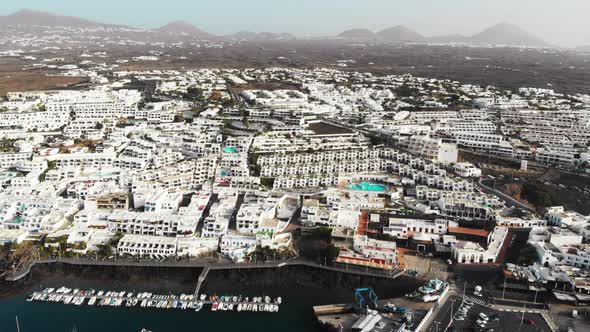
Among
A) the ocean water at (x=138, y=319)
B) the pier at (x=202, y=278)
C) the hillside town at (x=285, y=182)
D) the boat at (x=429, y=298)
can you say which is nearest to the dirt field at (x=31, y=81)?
the hillside town at (x=285, y=182)

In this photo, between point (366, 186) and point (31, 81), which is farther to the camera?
point (31, 81)

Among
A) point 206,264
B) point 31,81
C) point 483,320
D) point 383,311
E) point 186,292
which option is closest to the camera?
point 483,320

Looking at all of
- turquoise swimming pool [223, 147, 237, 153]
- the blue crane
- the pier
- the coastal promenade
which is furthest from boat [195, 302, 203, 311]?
turquoise swimming pool [223, 147, 237, 153]

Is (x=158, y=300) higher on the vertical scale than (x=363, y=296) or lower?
lower

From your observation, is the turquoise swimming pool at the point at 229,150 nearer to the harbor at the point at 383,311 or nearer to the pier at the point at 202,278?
the pier at the point at 202,278

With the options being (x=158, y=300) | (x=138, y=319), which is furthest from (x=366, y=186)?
(x=138, y=319)

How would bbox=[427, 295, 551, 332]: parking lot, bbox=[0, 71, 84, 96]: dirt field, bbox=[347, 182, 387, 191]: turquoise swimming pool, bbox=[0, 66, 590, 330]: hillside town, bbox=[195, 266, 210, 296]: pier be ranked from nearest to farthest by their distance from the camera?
1. bbox=[427, 295, 551, 332]: parking lot
2. bbox=[195, 266, 210, 296]: pier
3. bbox=[0, 66, 590, 330]: hillside town
4. bbox=[347, 182, 387, 191]: turquoise swimming pool
5. bbox=[0, 71, 84, 96]: dirt field

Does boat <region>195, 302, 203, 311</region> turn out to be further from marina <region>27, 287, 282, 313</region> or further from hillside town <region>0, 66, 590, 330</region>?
hillside town <region>0, 66, 590, 330</region>

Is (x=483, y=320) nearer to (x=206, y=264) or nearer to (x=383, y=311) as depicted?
(x=383, y=311)
